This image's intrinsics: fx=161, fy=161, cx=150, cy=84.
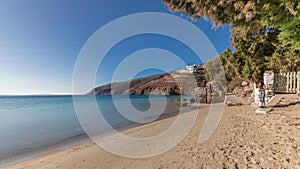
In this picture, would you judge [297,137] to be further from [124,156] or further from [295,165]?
[124,156]

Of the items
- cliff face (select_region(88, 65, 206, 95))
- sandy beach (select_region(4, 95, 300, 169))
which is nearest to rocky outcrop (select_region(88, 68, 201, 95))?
cliff face (select_region(88, 65, 206, 95))

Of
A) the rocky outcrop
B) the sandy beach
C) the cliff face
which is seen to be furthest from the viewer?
the cliff face

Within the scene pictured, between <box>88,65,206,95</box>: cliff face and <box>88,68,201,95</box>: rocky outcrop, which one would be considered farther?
<box>88,65,206,95</box>: cliff face

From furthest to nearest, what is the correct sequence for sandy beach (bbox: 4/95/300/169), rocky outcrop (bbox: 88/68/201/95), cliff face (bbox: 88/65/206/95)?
cliff face (bbox: 88/65/206/95), rocky outcrop (bbox: 88/68/201/95), sandy beach (bbox: 4/95/300/169)

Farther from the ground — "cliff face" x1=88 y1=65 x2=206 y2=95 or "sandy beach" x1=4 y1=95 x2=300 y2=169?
"cliff face" x1=88 y1=65 x2=206 y2=95

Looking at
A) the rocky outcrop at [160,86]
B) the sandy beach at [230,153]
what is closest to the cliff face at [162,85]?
the rocky outcrop at [160,86]

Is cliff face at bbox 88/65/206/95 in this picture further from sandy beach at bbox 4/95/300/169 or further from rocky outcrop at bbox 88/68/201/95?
sandy beach at bbox 4/95/300/169

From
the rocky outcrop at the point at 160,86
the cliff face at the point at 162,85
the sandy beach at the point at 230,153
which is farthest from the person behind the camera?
the cliff face at the point at 162,85

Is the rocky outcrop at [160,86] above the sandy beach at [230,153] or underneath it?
above

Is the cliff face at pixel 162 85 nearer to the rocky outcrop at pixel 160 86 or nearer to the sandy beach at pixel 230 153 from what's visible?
the rocky outcrop at pixel 160 86

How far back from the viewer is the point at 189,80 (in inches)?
2648

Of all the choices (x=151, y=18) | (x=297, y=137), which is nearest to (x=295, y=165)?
(x=297, y=137)

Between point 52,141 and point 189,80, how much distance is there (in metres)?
62.0

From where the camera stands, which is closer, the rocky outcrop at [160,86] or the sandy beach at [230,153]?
the sandy beach at [230,153]
